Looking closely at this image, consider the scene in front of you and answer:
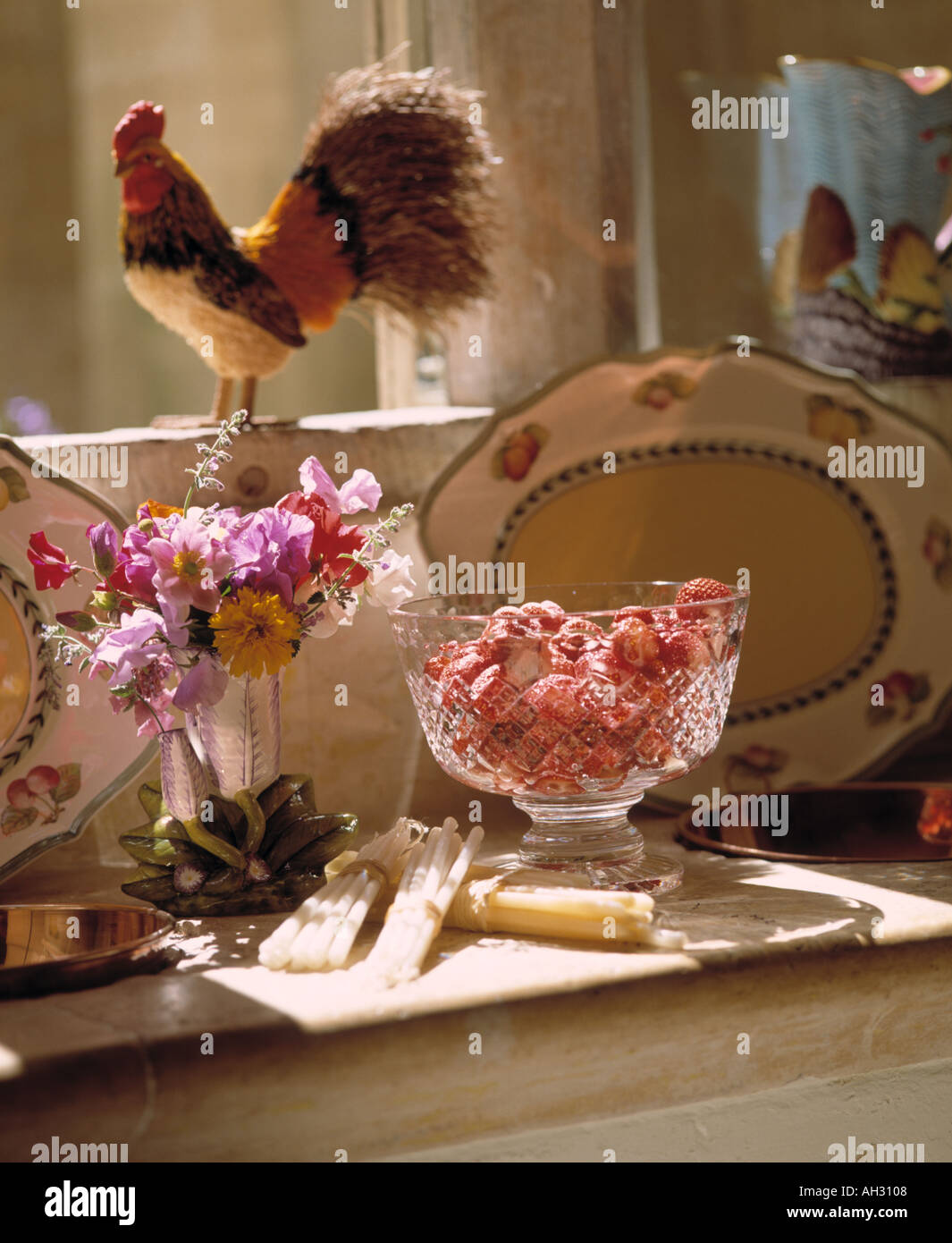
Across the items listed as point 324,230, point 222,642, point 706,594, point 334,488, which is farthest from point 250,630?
point 324,230

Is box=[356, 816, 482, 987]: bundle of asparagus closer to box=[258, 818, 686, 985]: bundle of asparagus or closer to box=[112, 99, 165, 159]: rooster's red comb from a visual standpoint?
box=[258, 818, 686, 985]: bundle of asparagus

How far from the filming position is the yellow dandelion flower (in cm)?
93

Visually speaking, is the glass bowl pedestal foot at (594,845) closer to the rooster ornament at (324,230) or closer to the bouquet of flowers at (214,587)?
the bouquet of flowers at (214,587)

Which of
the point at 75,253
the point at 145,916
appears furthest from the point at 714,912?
the point at 75,253

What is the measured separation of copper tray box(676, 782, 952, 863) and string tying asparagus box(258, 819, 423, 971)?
30 centimetres

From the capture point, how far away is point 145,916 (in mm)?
918

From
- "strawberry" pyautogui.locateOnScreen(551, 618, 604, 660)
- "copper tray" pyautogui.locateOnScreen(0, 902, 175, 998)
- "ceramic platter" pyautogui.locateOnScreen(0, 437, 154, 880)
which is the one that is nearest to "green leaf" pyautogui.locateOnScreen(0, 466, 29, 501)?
"ceramic platter" pyautogui.locateOnScreen(0, 437, 154, 880)

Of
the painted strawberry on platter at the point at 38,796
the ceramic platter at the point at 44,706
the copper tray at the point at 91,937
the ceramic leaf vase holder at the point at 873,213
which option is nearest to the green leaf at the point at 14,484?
the ceramic platter at the point at 44,706

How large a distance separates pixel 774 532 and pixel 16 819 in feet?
2.38

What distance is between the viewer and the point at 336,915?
2.97 feet

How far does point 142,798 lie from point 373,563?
0.25 metres

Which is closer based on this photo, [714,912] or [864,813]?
[714,912]

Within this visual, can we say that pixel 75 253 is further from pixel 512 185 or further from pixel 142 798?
pixel 142 798
